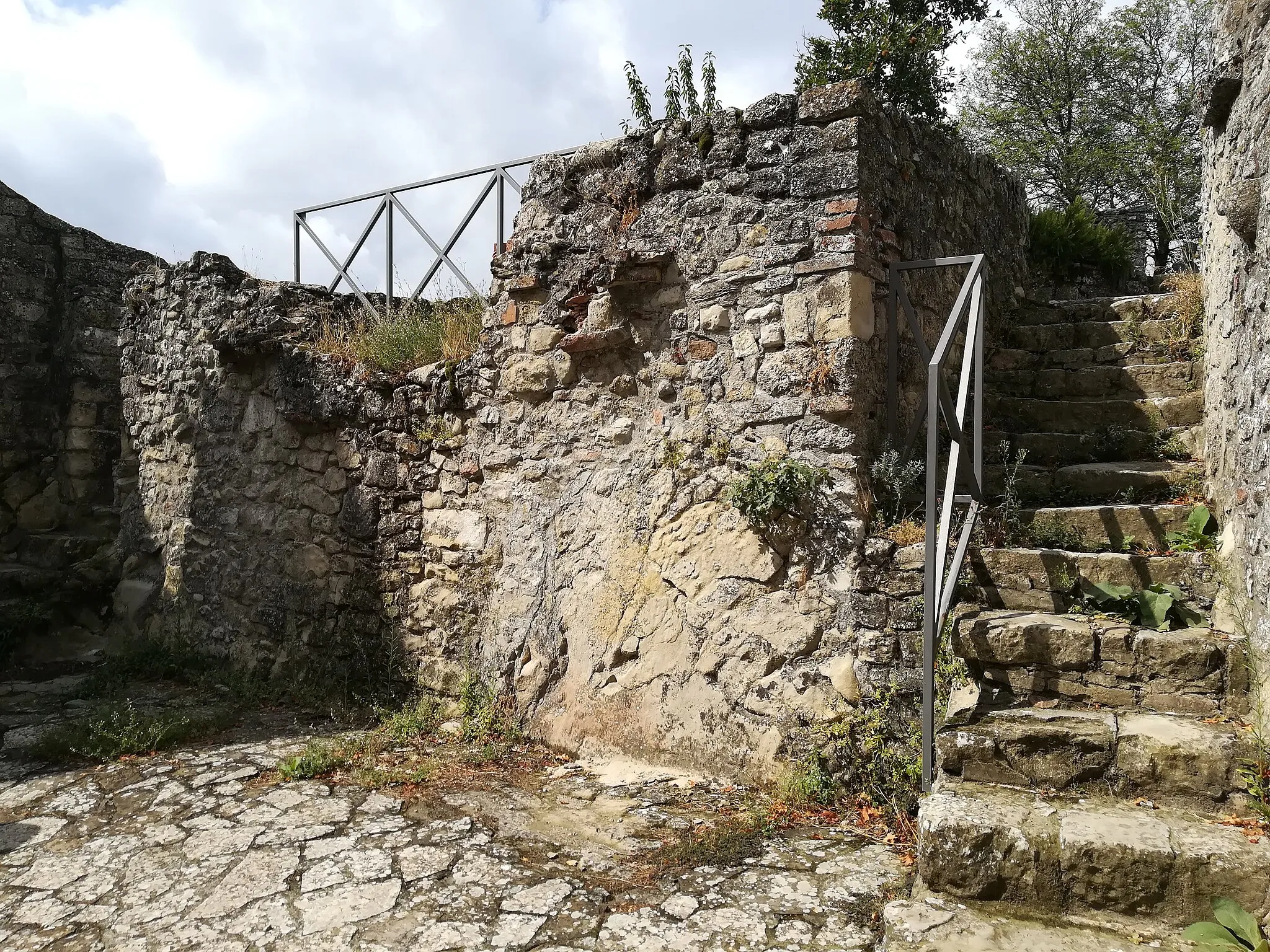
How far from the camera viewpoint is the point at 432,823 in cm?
365

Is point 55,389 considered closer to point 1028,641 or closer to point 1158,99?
point 1028,641

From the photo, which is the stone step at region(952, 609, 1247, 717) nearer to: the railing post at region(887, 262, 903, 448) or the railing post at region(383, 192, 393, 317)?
the railing post at region(887, 262, 903, 448)

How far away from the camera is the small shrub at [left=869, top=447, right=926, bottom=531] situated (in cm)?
369

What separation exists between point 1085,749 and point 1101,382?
2.76 m

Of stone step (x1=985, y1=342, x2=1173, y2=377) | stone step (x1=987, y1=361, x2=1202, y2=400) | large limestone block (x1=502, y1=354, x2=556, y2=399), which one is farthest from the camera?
stone step (x1=985, y1=342, x2=1173, y2=377)

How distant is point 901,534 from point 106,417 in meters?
7.21

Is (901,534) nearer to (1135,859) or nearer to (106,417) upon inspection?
(1135,859)

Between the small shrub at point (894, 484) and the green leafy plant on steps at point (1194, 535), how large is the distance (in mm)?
982

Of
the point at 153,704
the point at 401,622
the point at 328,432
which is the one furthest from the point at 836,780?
the point at 153,704

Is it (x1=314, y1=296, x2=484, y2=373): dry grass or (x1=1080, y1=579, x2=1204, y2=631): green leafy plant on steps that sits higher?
(x1=314, y1=296, x2=484, y2=373): dry grass

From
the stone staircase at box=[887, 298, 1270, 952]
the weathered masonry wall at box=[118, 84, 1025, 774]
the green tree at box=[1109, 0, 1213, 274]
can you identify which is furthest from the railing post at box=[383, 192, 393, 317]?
the green tree at box=[1109, 0, 1213, 274]

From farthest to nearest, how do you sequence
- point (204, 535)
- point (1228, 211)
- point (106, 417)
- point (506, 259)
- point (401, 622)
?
1. point (106, 417)
2. point (204, 535)
3. point (401, 622)
4. point (506, 259)
5. point (1228, 211)

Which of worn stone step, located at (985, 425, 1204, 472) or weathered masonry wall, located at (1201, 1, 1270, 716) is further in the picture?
worn stone step, located at (985, 425, 1204, 472)

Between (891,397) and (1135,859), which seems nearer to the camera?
(1135,859)
